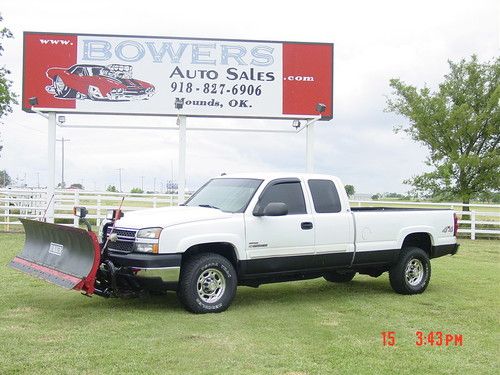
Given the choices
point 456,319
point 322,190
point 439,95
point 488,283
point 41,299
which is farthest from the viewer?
point 439,95

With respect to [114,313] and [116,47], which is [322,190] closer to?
[114,313]

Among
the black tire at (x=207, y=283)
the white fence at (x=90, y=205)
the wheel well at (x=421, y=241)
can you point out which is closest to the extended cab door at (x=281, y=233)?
the black tire at (x=207, y=283)

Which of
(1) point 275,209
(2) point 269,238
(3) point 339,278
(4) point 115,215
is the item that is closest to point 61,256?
(4) point 115,215

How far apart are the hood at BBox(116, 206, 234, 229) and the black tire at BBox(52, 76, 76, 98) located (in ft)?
34.5

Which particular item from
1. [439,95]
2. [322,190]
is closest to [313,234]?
[322,190]

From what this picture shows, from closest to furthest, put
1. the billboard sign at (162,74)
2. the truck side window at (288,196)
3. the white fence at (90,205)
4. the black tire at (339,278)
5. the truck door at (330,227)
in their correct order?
1. the truck side window at (288,196)
2. the truck door at (330,227)
3. the black tire at (339,278)
4. the billboard sign at (162,74)
5. the white fence at (90,205)

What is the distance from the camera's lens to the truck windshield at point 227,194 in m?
8.52

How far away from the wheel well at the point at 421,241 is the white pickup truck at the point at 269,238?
0.8 inches

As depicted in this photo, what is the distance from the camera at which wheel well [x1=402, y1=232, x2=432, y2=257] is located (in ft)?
33.5

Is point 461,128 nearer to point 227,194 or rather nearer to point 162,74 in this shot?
point 162,74

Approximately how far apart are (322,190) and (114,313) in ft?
11.5

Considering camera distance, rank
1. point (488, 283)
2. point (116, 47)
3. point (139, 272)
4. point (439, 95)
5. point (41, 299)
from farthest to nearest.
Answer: point (439, 95) < point (116, 47) < point (488, 283) < point (41, 299) < point (139, 272)

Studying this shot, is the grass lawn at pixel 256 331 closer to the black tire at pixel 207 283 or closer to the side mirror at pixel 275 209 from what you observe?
the black tire at pixel 207 283

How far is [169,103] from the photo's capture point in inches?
705
